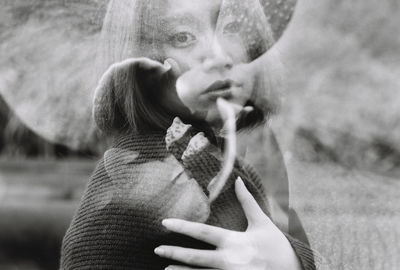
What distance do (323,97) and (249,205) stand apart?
0.17m

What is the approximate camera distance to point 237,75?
0.52 metres

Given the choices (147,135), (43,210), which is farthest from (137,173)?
(43,210)

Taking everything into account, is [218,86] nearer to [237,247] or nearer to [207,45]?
[207,45]

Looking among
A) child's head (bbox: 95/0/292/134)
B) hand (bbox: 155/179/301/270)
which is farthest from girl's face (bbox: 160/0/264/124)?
hand (bbox: 155/179/301/270)

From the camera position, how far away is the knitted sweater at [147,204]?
0.52m

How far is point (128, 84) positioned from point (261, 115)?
0.16 m

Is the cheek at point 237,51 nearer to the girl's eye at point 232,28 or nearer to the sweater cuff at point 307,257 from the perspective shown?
the girl's eye at point 232,28

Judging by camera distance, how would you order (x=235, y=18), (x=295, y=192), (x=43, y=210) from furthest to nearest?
(x=43, y=210)
(x=295, y=192)
(x=235, y=18)

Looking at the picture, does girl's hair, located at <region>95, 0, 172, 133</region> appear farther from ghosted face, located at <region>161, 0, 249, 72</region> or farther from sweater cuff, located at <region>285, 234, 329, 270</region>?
sweater cuff, located at <region>285, 234, 329, 270</region>

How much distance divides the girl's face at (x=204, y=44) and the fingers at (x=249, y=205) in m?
0.08

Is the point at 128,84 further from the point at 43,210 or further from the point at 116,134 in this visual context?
the point at 43,210

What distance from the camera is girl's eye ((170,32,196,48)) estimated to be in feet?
1.61

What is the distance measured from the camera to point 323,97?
604mm

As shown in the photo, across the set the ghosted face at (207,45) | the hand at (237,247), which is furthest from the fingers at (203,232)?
the ghosted face at (207,45)
